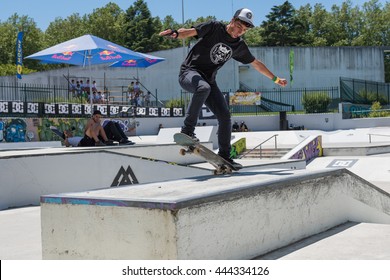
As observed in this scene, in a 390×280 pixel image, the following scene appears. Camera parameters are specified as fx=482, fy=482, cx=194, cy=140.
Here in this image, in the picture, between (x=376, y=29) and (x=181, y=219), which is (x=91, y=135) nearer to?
(x=181, y=219)

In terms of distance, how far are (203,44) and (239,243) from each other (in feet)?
7.75

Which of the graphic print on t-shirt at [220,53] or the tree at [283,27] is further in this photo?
the tree at [283,27]

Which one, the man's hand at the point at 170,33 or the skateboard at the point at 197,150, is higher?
the man's hand at the point at 170,33

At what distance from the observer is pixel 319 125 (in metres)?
29.0

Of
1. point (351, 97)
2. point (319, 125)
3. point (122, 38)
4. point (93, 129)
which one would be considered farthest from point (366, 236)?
point (122, 38)

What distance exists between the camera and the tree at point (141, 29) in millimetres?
63656

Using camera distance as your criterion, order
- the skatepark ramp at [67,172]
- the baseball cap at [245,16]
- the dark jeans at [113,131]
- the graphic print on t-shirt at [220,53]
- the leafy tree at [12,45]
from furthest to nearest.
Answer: the leafy tree at [12,45] → the dark jeans at [113,131] → the skatepark ramp at [67,172] → the graphic print on t-shirt at [220,53] → the baseball cap at [245,16]

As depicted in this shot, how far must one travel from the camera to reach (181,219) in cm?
334

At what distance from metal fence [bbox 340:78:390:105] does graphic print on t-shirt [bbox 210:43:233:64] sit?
93.7 feet

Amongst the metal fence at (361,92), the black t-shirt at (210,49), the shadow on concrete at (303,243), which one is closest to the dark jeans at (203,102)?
the black t-shirt at (210,49)

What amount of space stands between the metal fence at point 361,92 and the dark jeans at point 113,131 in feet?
77.4

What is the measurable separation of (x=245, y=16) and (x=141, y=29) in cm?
6138

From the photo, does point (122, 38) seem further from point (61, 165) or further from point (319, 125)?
point (61, 165)

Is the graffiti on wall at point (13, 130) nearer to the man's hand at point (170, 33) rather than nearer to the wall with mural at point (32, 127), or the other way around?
the wall with mural at point (32, 127)
